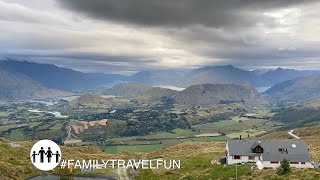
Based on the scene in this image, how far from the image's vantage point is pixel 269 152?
338 ft

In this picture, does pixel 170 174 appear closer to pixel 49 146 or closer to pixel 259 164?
pixel 259 164

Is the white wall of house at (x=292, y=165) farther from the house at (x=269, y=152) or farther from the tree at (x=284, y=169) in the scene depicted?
the tree at (x=284, y=169)

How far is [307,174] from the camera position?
273 feet

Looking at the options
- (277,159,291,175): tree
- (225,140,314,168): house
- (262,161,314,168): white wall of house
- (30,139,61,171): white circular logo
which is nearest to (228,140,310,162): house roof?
(225,140,314,168): house

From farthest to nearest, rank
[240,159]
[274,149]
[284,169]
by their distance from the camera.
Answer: [240,159] → [274,149] → [284,169]

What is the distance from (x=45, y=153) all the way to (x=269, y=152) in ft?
211

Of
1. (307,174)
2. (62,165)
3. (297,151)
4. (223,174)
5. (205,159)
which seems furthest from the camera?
(205,159)

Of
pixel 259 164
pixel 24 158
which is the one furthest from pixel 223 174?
pixel 24 158

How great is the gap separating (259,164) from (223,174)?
10.6m

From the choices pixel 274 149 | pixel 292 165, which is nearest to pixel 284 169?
pixel 292 165

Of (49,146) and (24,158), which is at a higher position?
(49,146)

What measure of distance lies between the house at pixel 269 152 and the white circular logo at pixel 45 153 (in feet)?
166

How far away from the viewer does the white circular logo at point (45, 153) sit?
85.6 meters

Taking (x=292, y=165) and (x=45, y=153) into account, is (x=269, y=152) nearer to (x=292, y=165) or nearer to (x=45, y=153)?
(x=292, y=165)
